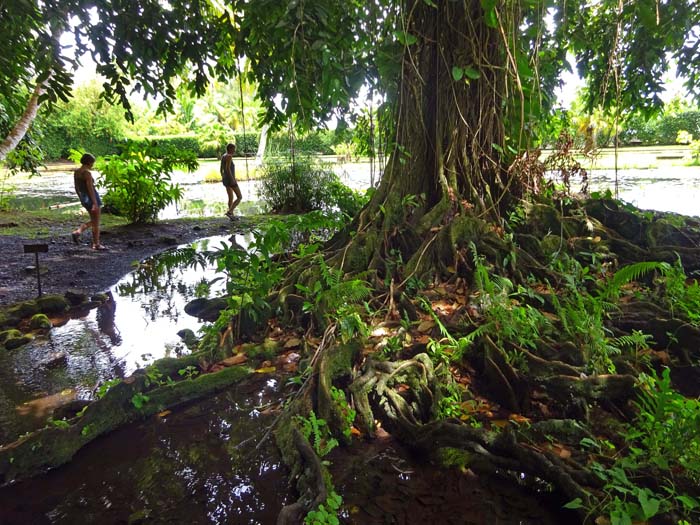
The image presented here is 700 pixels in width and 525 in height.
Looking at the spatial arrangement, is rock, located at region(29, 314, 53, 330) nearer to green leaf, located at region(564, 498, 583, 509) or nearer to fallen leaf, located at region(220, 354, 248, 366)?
fallen leaf, located at region(220, 354, 248, 366)

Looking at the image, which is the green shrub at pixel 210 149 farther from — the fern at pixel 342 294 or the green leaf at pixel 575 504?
the green leaf at pixel 575 504

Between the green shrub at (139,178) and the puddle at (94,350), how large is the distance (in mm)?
4905

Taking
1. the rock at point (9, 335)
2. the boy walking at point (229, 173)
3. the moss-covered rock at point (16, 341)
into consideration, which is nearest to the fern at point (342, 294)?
the moss-covered rock at point (16, 341)

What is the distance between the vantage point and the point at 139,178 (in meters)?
10.7

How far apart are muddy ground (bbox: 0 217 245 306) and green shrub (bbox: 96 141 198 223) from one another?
0.44 metres

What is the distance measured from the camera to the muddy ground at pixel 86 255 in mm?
6311

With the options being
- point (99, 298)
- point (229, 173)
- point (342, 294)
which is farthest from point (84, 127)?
point (342, 294)

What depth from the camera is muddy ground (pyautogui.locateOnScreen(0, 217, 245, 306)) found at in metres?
6.31

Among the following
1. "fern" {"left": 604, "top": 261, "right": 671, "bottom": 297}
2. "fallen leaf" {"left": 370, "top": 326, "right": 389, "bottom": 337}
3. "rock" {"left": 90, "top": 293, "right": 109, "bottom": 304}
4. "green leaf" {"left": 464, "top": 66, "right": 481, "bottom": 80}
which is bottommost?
"rock" {"left": 90, "top": 293, "right": 109, "bottom": 304}

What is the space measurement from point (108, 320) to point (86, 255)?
3701 mm

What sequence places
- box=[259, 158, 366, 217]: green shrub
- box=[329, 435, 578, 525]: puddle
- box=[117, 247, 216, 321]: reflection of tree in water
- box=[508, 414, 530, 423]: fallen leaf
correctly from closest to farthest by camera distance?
box=[329, 435, 578, 525]: puddle, box=[508, 414, 530, 423]: fallen leaf, box=[117, 247, 216, 321]: reflection of tree in water, box=[259, 158, 366, 217]: green shrub

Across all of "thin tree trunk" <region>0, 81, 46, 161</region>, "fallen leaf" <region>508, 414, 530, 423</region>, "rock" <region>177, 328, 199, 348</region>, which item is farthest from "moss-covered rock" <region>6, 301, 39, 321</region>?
"fallen leaf" <region>508, 414, 530, 423</region>

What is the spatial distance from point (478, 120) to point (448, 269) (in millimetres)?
1586

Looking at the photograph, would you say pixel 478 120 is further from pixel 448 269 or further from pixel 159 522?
pixel 159 522
